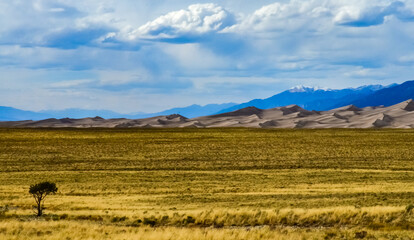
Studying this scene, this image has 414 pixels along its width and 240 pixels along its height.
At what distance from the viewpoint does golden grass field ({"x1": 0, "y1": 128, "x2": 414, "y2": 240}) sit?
21.5 metres

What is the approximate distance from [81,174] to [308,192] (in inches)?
935

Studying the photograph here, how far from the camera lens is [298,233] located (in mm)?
20672

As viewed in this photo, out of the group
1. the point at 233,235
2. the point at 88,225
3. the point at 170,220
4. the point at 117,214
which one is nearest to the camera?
the point at 233,235

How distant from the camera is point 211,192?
36.2m

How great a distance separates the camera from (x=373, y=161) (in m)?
60.6

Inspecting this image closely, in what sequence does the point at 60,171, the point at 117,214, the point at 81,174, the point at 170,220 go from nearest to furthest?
the point at 170,220
the point at 117,214
the point at 81,174
the point at 60,171

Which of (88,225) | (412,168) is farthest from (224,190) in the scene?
(412,168)

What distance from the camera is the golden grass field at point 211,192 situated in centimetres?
2147

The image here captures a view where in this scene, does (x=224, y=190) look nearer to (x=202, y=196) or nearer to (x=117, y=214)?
(x=202, y=196)

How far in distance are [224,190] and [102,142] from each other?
5922 cm

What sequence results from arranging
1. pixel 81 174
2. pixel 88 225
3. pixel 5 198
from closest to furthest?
pixel 88 225 → pixel 5 198 → pixel 81 174

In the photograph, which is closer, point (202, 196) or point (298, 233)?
point (298, 233)

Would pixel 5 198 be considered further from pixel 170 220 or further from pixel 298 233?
pixel 298 233

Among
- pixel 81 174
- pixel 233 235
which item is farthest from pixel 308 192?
pixel 81 174
